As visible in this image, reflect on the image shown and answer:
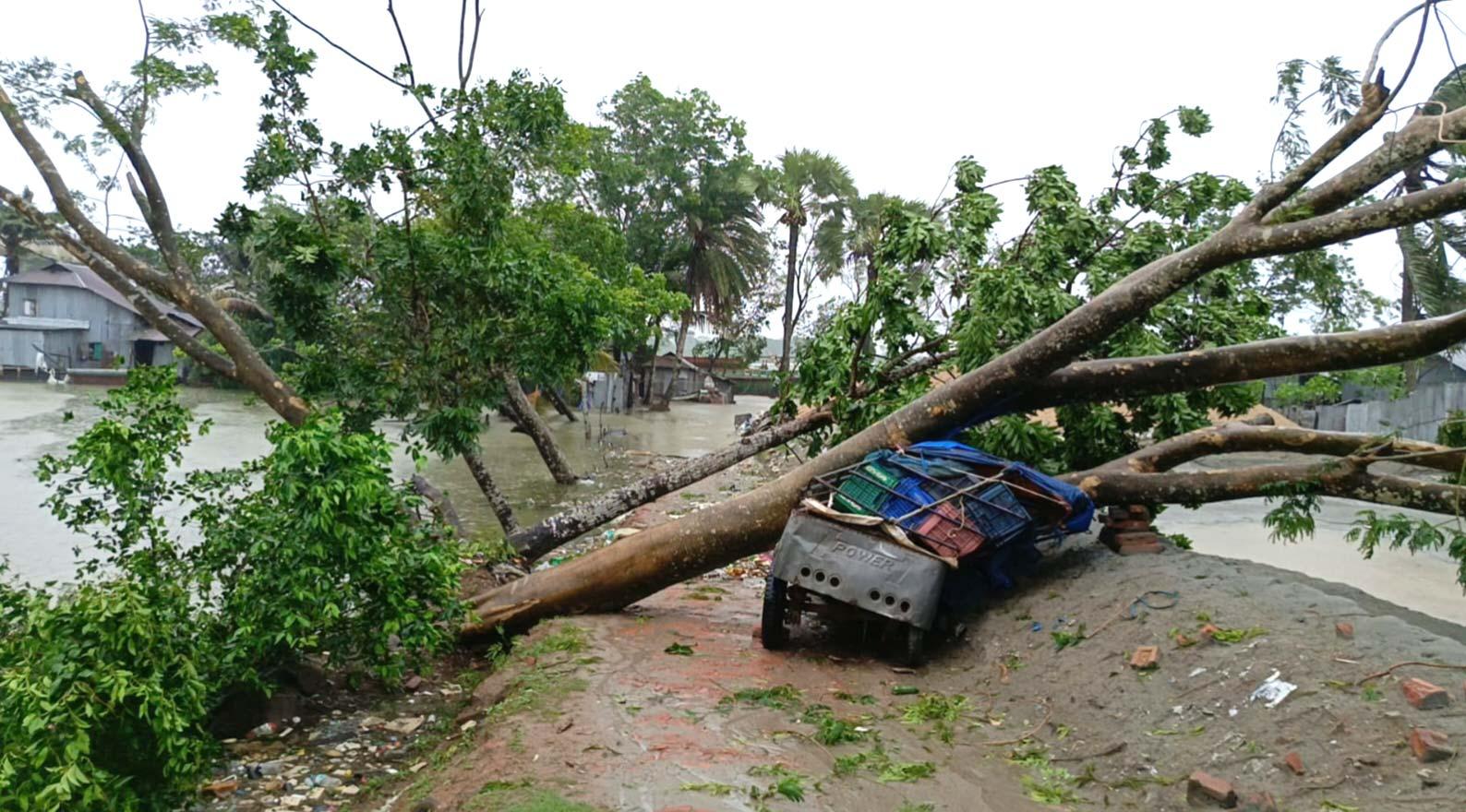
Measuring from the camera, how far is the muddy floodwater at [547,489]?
395 inches

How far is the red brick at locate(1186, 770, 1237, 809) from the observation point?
3600 millimetres

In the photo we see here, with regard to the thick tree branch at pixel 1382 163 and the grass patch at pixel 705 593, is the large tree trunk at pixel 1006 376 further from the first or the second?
the grass patch at pixel 705 593

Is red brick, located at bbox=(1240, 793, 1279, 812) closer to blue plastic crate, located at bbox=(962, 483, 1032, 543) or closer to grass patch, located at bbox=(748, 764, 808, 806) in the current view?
grass patch, located at bbox=(748, 764, 808, 806)

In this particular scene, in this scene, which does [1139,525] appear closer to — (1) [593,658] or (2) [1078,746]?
(2) [1078,746]

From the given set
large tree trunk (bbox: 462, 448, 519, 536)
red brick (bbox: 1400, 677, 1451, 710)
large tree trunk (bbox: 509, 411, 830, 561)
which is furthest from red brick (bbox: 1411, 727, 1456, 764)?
large tree trunk (bbox: 462, 448, 519, 536)

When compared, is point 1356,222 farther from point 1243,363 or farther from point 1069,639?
point 1069,639

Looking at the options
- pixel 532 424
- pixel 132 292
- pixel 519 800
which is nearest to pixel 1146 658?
pixel 519 800

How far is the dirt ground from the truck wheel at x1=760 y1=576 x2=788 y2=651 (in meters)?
0.12

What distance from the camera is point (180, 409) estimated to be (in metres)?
5.74

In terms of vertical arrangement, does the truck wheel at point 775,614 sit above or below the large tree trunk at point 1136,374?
below

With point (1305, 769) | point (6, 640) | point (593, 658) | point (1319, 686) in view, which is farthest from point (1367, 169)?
point (6, 640)

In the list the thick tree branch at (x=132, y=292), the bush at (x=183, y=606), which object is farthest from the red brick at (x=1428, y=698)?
the thick tree branch at (x=132, y=292)

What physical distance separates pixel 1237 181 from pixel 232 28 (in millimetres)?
8494

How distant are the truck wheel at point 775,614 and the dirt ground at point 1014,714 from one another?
123 mm
